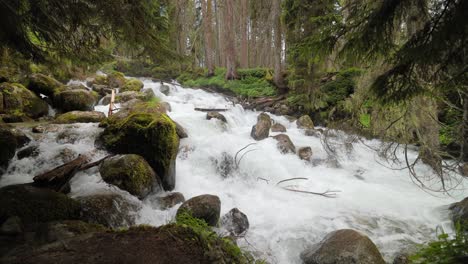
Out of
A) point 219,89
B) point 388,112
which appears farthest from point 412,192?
point 219,89

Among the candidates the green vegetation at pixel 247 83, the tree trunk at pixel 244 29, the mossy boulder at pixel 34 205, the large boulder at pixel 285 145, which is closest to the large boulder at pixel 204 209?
the mossy boulder at pixel 34 205

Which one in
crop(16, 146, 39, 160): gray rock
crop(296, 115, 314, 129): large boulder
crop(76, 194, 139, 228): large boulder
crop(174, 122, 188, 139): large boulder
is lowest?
crop(76, 194, 139, 228): large boulder

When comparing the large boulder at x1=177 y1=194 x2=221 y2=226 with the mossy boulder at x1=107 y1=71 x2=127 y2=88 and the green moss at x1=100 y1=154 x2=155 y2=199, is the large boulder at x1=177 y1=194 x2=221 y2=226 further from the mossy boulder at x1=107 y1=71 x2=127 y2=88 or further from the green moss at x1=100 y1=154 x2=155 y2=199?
the mossy boulder at x1=107 y1=71 x2=127 y2=88

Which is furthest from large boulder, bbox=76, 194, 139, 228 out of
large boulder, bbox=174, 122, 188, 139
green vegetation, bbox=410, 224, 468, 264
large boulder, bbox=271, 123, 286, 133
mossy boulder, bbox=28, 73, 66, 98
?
mossy boulder, bbox=28, 73, 66, 98

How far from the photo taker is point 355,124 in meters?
5.20

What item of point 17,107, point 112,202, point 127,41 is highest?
point 127,41

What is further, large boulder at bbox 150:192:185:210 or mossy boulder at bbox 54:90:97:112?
mossy boulder at bbox 54:90:97:112

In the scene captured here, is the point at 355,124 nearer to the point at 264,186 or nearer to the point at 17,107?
the point at 264,186

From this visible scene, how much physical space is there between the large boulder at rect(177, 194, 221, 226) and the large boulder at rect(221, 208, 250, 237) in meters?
0.22

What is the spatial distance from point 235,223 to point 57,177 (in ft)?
10.8

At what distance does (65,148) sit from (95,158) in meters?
0.85

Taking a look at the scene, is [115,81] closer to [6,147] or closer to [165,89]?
[165,89]

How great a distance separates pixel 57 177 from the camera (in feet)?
13.6

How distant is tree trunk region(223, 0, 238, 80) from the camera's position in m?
16.7
